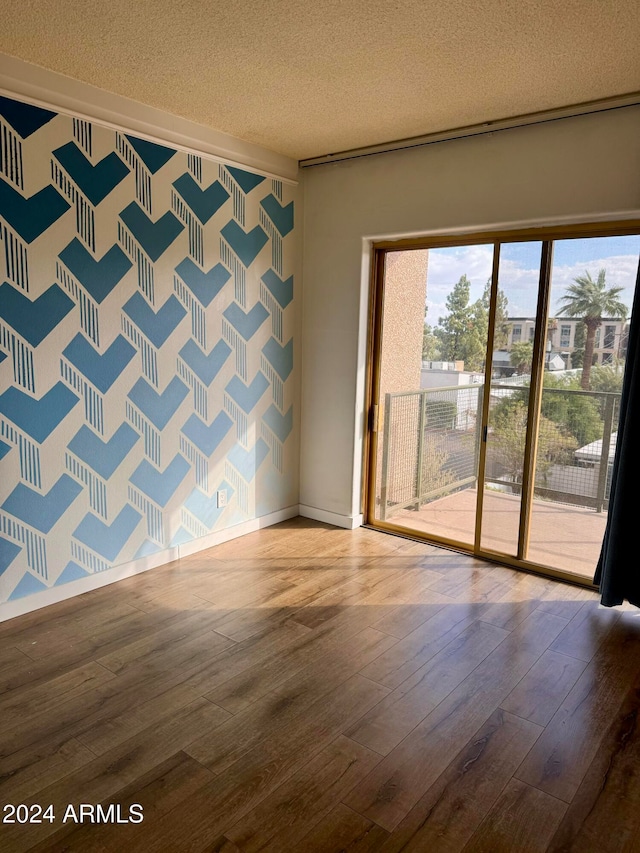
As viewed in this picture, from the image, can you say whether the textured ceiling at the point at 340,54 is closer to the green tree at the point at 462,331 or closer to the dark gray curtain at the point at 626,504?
the green tree at the point at 462,331

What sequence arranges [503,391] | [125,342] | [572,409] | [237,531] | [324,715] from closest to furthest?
[324,715]
[125,342]
[572,409]
[503,391]
[237,531]

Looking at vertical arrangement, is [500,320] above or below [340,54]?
below

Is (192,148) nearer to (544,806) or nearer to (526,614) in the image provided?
(526,614)

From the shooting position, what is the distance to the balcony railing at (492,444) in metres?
3.51

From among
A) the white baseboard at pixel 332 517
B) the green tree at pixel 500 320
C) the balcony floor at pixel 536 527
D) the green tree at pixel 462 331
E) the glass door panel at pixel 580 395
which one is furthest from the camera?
the white baseboard at pixel 332 517

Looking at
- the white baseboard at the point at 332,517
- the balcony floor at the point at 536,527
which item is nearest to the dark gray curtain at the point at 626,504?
the balcony floor at the point at 536,527

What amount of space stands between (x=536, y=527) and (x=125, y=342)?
8.88 feet

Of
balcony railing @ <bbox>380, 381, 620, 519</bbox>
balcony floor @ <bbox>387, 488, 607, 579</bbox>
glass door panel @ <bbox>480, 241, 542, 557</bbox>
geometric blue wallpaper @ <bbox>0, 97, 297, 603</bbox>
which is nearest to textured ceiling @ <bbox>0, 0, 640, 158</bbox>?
geometric blue wallpaper @ <bbox>0, 97, 297, 603</bbox>

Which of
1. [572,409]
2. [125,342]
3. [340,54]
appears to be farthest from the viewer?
[572,409]

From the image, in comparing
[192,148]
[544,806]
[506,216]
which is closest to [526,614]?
[544,806]

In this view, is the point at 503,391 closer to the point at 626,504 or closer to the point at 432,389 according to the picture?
the point at 432,389

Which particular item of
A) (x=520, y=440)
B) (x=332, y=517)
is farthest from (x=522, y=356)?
(x=332, y=517)

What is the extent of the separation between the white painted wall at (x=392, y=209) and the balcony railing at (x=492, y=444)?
32 centimetres

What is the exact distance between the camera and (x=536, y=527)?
12.4 feet
